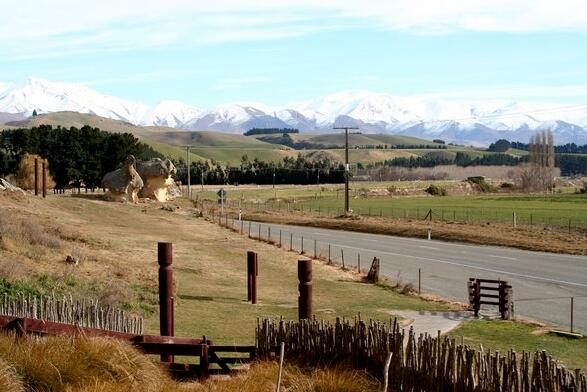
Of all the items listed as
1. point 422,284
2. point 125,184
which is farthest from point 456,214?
point 422,284

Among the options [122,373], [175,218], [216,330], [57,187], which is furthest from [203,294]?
[57,187]

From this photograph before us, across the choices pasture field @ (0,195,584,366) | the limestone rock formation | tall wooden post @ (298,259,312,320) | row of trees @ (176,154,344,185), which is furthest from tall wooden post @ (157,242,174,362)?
row of trees @ (176,154,344,185)

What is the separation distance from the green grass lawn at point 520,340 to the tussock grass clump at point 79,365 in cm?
1140

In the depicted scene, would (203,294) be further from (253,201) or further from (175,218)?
(253,201)

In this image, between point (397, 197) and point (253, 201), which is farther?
point (397, 197)

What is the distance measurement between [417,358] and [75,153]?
85.3 meters

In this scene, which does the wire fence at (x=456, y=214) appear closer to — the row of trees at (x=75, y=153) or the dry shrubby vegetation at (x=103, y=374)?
the row of trees at (x=75, y=153)

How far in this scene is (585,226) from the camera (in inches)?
2712

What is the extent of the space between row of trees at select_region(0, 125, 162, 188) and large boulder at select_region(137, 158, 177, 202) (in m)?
18.4

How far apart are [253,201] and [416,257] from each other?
6375 centimetres

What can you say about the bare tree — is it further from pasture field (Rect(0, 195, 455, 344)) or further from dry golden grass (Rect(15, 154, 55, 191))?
pasture field (Rect(0, 195, 455, 344))

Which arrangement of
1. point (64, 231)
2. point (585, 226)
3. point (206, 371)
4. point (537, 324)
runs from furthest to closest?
point (585, 226), point (64, 231), point (537, 324), point (206, 371)

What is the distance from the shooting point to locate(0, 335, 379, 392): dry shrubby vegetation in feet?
36.0

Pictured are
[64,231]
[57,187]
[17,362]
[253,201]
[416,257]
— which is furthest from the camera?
[253,201]
